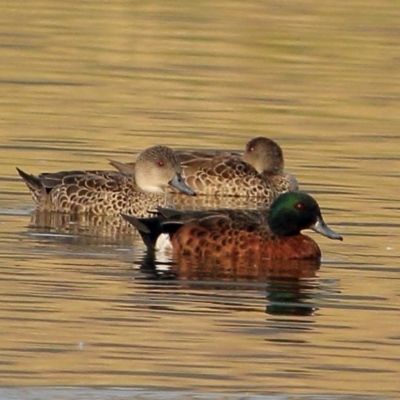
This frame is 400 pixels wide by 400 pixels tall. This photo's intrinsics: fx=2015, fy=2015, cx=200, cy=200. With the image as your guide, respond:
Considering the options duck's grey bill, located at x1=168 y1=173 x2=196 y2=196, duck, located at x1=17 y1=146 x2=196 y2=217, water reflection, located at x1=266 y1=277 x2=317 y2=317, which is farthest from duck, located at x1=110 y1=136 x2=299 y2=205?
water reflection, located at x1=266 y1=277 x2=317 y2=317

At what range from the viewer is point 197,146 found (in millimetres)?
20594

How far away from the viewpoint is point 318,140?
21.0 meters

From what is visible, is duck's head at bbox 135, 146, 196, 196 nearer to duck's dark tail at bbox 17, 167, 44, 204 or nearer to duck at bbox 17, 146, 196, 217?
duck at bbox 17, 146, 196, 217

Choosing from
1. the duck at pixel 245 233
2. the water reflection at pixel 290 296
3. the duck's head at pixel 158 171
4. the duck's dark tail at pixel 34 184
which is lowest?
Answer: the water reflection at pixel 290 296

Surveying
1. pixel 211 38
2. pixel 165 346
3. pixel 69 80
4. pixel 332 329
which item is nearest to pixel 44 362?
pixel 165 346

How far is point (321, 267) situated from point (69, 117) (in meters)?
7.48

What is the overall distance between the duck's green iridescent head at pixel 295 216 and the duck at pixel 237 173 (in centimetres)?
389

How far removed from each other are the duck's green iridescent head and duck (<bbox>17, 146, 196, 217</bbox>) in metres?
2.35

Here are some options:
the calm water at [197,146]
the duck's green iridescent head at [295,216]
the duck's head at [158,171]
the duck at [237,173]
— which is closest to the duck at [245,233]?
the duck's green iridescent head at [295,216]

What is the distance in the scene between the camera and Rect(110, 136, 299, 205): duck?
1922cm

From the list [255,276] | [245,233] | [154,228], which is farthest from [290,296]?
→ [154,228]

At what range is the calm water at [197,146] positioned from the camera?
1125 cm

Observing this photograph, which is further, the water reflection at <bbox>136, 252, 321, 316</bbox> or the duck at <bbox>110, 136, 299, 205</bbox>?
the duck at <bbox>110, 136, 299, 205</bbox>

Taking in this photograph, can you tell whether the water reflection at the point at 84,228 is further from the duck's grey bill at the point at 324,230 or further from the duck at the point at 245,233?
the duck's grey bill at the point at 324,230
